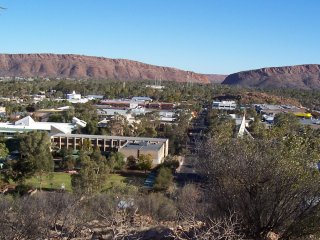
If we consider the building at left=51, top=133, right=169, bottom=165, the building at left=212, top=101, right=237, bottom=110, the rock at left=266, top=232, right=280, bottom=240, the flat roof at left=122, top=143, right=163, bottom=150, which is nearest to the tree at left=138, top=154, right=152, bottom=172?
the building at left=51, top=133, right=169, bottom=165

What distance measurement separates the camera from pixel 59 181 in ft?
88.7

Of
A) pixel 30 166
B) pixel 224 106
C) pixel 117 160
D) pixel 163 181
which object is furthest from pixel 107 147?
pixel 224 106

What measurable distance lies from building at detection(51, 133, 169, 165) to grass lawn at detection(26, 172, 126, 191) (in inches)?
162

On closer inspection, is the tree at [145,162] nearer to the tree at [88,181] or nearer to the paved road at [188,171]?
the paved road at [188,171]

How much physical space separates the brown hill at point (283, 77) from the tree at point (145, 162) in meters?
143

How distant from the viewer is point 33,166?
24.5 m

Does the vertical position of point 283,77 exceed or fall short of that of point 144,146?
it falls short

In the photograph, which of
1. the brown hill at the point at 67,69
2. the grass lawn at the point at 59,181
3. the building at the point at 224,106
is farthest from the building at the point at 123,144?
the brown hill at the point at 67,69

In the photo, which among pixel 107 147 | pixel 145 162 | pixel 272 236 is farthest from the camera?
pixel 107 147

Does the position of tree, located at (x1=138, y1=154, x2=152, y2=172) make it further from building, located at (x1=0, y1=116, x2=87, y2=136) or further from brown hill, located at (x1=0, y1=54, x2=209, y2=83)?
brown hill, located at (x1=0, y1=54, x2=209, y2=83)

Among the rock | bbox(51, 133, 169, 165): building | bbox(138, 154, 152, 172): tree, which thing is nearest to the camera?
the rock

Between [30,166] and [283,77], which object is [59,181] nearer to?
[30,166]

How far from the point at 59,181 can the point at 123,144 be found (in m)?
10.7

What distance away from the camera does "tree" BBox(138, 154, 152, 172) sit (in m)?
31.4
